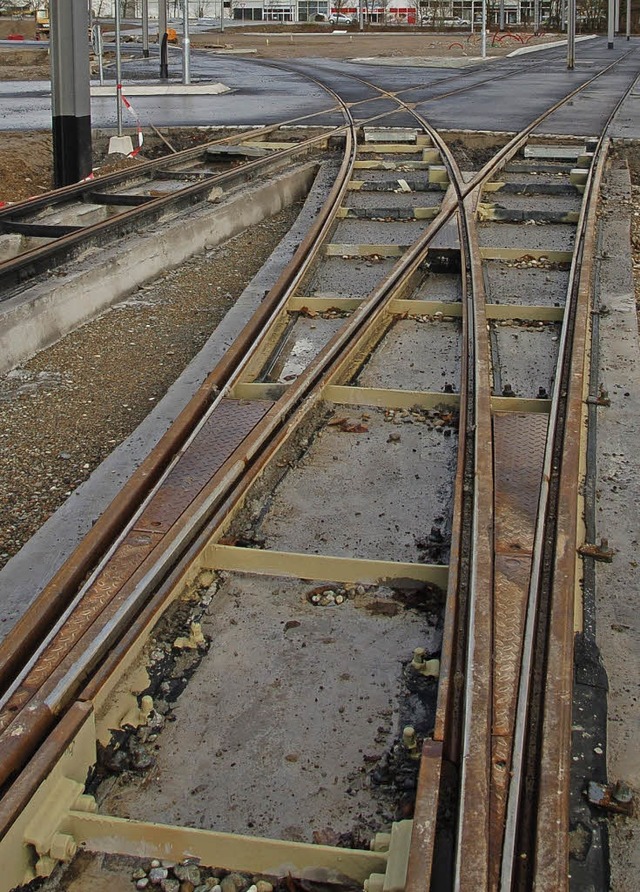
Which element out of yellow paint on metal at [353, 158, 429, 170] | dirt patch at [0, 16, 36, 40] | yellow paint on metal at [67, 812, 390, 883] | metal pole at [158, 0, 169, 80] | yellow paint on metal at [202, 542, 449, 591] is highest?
dirt patch at [0, 16, 36, 40]

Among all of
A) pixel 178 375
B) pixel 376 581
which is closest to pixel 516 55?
pixel 178 375

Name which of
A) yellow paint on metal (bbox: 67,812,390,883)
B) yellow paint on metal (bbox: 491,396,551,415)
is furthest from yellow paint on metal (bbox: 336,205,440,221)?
yellow paint on metal (bbox: 67,812,390,883)

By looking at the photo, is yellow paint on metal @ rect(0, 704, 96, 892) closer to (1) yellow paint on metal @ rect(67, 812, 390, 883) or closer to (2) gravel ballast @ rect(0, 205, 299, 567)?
(1) yellow paint on metal @ rect(67, 812, 390, 883)

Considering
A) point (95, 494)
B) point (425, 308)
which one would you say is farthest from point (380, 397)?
point (425, 308)

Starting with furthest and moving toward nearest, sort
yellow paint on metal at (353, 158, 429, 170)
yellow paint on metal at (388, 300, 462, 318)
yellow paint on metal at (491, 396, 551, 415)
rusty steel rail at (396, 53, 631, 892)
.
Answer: yellow paint on metal at (353, 158, 429, 170) → yellow paint on metal at (388, 300, 462, 318) → yellow paint on metal at (491, 396, 551, 415) → rusty steel rail at (396, 53, 631, 892)

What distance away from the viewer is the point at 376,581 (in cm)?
461

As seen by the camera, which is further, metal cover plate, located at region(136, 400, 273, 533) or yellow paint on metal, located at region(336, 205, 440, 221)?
yellow paint on metal, located at region(336, 205, 440, 221)

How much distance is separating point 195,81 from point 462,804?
93.8 ft

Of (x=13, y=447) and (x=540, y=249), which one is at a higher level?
(x=540, y=249)

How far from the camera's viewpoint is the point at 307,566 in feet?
15.3

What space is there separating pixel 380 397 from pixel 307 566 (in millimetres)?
2089

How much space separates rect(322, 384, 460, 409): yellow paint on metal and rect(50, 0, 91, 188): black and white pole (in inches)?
351

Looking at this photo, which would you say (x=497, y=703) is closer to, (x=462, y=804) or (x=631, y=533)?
(x=462, y=804)

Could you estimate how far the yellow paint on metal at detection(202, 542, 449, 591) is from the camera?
4590mm
